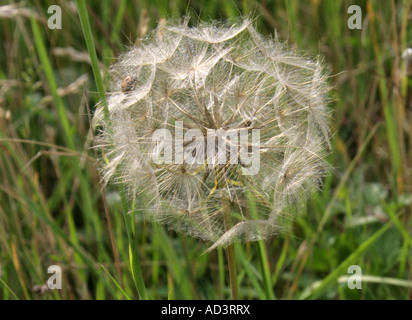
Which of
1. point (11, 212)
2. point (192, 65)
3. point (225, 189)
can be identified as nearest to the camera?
point (225, 189)

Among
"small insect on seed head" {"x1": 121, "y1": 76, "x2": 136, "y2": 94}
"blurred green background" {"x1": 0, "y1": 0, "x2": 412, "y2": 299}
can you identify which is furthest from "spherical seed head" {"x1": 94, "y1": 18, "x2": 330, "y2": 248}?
"blurred green background" {"x1": 0, "y1": 0, "x2": 412, "y2": 299}

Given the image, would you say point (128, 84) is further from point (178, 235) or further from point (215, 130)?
point (178, 235)

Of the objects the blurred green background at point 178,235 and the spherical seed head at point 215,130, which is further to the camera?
the blurred green background at point 178,235

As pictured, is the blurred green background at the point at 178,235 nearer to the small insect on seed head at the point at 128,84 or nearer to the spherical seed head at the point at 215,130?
the spherical seed head at the point at 215,130

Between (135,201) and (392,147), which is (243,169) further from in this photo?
(392,147)

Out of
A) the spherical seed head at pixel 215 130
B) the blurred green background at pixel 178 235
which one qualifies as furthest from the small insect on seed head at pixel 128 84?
the blurred green background at pixel 178 235

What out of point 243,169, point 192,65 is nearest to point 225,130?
point 243,169
